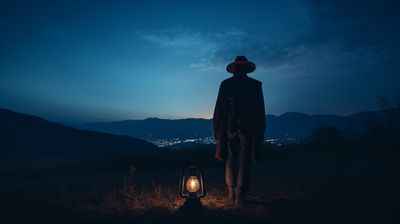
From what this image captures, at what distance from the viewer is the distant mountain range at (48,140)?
2812cm

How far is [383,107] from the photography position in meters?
11.8

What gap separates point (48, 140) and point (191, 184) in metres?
31.1

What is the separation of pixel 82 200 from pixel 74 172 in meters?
6.32

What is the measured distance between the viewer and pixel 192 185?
211 inches

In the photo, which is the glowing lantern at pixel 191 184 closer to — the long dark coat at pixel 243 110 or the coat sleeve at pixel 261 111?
the long dark coat at pixel 243 110

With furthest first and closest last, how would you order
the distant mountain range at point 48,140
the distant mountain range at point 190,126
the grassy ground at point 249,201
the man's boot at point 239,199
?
1. the distant mountain range at point 190,126
2. the distant mountain range at point 48,140
3. the man's boot at point 239,199
4. the grassy ground at point 249,201

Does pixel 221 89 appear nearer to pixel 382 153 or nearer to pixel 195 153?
pixel 382 153

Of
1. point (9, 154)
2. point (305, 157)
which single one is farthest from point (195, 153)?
point (9, 154)

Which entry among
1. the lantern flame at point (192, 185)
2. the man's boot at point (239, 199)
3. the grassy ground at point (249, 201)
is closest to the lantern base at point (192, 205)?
the grassy ground at point (249, 201)

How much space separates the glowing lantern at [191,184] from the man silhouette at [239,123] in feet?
1.81

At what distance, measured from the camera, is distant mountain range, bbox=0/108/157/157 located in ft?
92.3

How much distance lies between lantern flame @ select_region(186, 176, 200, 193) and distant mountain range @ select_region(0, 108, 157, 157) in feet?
69.1

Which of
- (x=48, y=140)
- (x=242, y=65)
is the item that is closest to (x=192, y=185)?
(x=242, y=65)

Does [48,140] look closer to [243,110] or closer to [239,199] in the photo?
[239,199]
